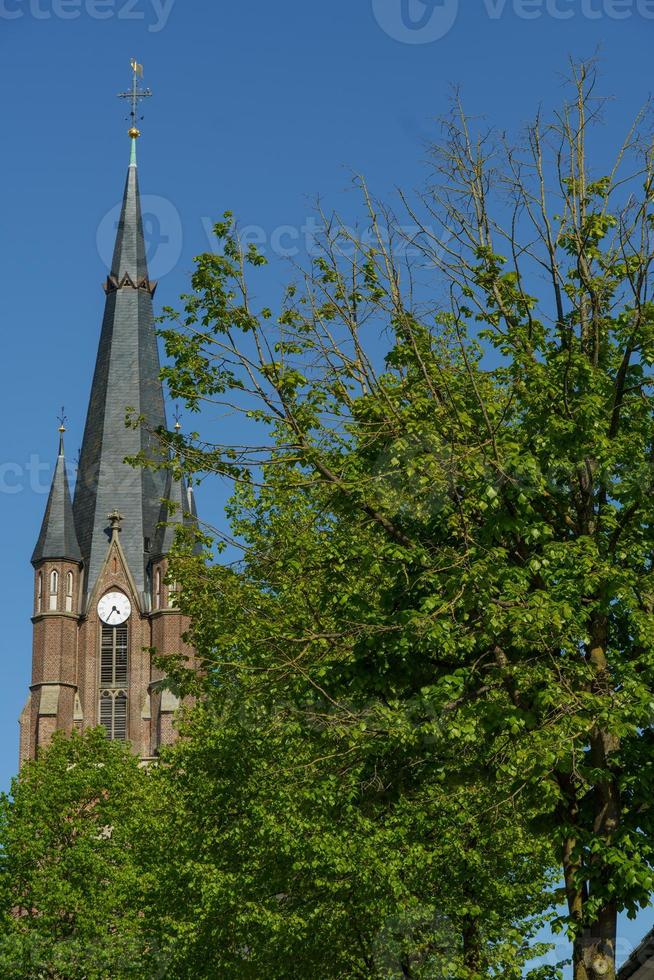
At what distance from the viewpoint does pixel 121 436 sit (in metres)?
85.1

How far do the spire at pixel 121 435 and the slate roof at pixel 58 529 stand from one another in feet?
3.96

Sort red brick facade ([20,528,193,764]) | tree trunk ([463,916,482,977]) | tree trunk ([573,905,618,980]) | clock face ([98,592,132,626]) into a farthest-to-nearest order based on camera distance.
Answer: clock face ([98,592,132,626]) < red brick facade ([20,528,193,764]) < tree trunk ([463,916,482,977]) < tree trunk ([573,905,618,980])

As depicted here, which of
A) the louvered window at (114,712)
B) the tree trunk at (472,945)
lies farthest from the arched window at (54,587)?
the tree trunk at (472,945)

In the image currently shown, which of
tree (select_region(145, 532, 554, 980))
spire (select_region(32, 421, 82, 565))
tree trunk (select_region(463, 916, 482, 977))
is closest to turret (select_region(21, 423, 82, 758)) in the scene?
spire (select_region(32, 421, 82, 565))

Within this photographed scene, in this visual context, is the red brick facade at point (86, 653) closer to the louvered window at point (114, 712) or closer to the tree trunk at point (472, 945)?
the louvered window at point (114, 712)

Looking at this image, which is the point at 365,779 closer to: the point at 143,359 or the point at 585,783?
the point at 585,783

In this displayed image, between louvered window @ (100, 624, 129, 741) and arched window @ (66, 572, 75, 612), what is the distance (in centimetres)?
205

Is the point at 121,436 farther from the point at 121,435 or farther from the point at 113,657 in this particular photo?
the point at 113,657

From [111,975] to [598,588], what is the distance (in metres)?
30.9

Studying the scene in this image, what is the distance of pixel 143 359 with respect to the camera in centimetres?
8850

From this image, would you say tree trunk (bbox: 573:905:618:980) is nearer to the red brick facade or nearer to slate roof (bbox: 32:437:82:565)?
the red brick facade

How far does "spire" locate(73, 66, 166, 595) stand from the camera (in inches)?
3270

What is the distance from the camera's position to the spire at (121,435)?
3270 inches

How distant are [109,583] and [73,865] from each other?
35816mm
